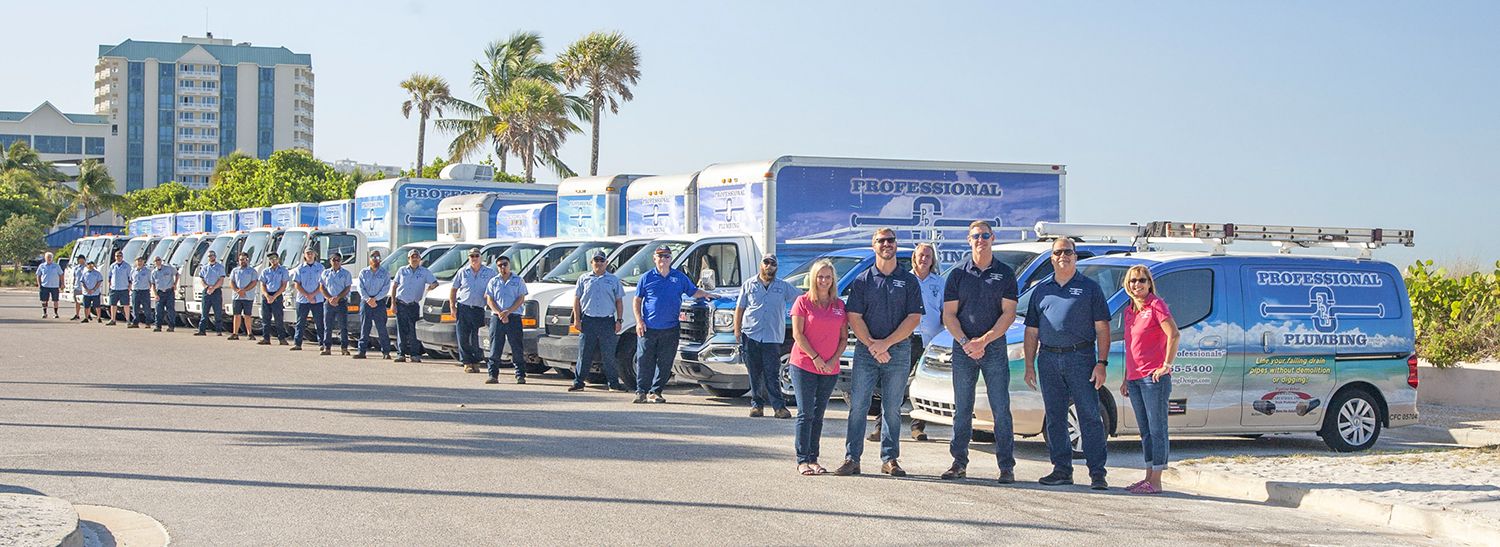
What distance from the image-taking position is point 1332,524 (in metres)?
9.16

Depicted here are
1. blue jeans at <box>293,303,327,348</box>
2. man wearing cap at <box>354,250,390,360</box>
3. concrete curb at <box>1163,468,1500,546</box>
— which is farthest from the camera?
blue jeans at <box>293,303,327,348</box>

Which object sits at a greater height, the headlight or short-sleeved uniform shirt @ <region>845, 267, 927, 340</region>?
short-sleeved uniform shirt @ <region>845, 267, 927, 340</region>

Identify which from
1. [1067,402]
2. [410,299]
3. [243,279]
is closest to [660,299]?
[1067,402]

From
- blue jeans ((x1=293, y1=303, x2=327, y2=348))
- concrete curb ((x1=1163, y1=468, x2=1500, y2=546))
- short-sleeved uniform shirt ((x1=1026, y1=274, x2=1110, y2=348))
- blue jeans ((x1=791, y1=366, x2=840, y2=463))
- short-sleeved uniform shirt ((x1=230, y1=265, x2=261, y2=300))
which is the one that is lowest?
concrete curb ((x1=1163, y1=468, x2=1500, y2=546))

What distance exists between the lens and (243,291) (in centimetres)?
2698

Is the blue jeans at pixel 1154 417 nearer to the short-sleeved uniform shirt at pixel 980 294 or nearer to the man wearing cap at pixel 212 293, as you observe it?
the short-sleeved uniform shirt at pixel 980 294

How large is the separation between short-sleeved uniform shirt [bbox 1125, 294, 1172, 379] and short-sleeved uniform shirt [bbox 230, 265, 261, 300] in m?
20.0

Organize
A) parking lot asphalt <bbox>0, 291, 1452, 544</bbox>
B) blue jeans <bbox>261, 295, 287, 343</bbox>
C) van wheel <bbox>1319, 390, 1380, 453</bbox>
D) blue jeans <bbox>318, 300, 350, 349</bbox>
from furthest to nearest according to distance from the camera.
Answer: blue jeans <bbox>261, 295, 287, 343</bbox> → blue jeans <bbox>318, 300, 350, 349</bbox> → van wheel <bbox>1319, 390, 1380, 453</bbox> → parking lot asphalt <bbox>0, 291, 1452, 544</bbox>

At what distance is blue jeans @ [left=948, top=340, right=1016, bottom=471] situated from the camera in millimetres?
10453

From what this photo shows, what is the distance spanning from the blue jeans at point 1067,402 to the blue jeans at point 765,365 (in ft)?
13.5

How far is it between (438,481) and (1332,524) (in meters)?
5.33

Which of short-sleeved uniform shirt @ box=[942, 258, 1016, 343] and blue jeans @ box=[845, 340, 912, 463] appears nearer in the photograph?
short-sleeved uniform shirt @ box=[942, 258, 1016, 343]

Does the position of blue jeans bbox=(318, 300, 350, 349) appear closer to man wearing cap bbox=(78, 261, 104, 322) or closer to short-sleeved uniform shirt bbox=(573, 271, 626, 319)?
short-sleeved uniform shirt bbox=(573, 271, 626, 319)

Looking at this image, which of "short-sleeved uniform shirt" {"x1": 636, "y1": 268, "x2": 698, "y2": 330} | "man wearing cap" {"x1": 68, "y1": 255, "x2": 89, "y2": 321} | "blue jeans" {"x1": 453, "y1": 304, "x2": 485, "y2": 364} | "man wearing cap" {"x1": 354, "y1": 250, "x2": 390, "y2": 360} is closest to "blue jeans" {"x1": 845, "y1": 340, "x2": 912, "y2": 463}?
"short-sleeved uniform shirt" {"x1": 636, "y1": 268, "x2": 698, "y2": 330}
